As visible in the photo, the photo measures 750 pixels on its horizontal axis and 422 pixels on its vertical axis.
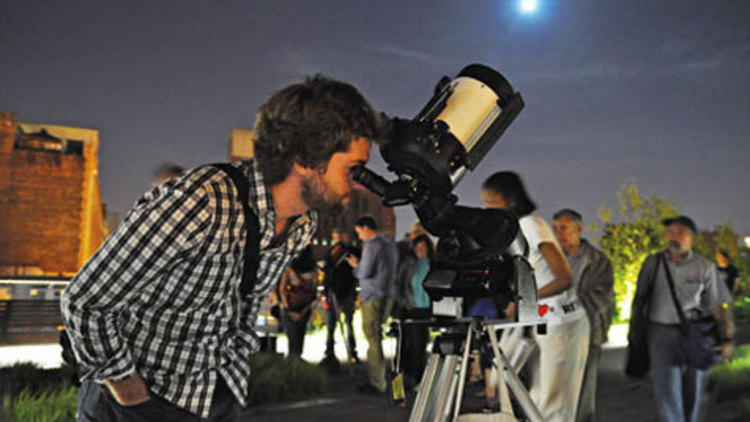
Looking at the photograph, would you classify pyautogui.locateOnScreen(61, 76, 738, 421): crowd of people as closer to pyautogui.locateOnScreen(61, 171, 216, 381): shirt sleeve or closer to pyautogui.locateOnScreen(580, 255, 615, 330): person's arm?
pyautogui.locateOnScreen(61, 171, 216, 381): shirt sleeve

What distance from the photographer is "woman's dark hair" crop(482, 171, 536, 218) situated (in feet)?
13.9

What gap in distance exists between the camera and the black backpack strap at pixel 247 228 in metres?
1.83

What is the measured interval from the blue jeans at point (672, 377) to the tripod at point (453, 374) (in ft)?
10.9

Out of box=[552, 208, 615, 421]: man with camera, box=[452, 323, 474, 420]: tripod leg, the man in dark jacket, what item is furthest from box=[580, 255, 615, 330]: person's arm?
box=[452, 323, 474, 420]: tripod leg

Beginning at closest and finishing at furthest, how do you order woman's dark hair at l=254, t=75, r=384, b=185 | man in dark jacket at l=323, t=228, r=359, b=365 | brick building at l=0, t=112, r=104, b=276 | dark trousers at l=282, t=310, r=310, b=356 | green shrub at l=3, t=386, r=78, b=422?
woman's dark hair at l=254, t=75, r=384, b=185 → green shrub at l=3, t=386, r=78, b=422 → dark trousers at l=282, t=310, r=310, b=356 → man in dark jacket at l=323, t=228, r=359, b=365 → brick building at l=0, t=112, r=104, b=276

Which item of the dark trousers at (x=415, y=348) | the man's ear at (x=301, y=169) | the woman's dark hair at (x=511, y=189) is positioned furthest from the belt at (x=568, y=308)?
the man's ear at (x=301, y=169)

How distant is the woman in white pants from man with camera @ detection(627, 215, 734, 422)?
1.23 metres

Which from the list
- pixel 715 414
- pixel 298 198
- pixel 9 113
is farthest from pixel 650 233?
pixel 9 113

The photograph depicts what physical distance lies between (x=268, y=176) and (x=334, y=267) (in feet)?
21.1

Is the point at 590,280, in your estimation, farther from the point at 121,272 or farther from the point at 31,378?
the point at 31,378

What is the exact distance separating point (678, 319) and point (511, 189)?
1961mm

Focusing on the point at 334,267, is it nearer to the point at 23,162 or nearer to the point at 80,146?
the point at 23,162

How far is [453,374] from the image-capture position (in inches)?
88.4

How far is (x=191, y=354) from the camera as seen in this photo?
1856 millimetres
